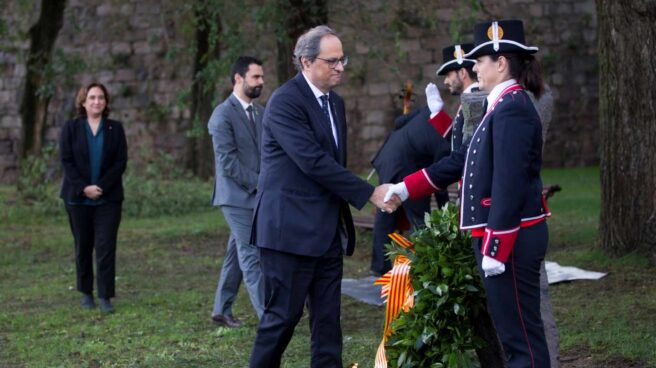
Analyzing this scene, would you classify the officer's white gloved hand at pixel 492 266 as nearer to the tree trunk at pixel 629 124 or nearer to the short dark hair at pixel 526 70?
the short dark hair at pixel 526 70

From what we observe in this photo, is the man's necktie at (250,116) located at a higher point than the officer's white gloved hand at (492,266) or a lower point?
higher

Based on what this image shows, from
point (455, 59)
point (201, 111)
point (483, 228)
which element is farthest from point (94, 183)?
point (201, 111)

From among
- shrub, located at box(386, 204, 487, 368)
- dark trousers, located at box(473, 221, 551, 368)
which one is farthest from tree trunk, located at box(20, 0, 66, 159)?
dark trousers, located at box(473, 221, 551, 368)

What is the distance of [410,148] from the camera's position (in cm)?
980

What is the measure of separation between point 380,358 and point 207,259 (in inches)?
270

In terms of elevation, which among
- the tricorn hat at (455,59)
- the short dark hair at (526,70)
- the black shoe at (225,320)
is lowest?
the black shoe at (225,320)

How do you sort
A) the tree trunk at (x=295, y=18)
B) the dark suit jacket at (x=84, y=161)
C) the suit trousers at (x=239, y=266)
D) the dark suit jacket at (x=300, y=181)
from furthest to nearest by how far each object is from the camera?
the tree trunk at (x=295, y=18), the dark suit jacket at (x=84, y=161), the suit trousers at (x=239, y=266), the dark suit jacket at (x=300, y=181)

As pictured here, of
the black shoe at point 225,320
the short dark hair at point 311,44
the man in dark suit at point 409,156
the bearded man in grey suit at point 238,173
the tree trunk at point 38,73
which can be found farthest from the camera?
the tree trunk at point 38,73

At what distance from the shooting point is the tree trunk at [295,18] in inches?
519

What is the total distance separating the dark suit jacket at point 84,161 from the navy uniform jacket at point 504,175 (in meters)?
4.60

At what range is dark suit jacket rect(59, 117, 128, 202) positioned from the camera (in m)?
9.40

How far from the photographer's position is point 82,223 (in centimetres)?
948

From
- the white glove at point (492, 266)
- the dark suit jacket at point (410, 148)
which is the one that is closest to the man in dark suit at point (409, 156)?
the dark suit jacket at point (410, 148)

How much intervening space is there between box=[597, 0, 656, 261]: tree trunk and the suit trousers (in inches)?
133
